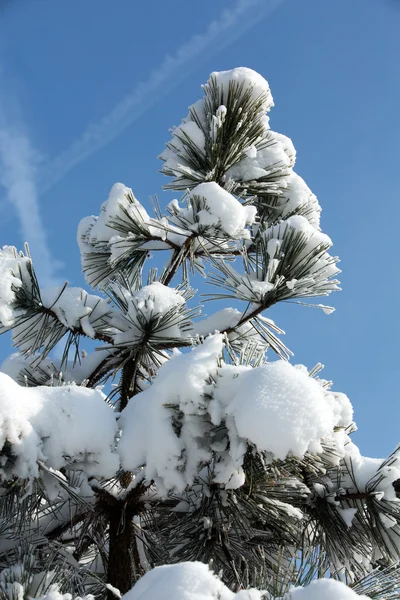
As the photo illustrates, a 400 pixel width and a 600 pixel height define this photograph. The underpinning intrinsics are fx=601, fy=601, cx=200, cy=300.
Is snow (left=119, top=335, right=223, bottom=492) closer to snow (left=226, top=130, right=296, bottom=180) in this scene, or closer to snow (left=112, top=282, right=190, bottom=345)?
snow (left=112, top=282, right=190, bottom=345)

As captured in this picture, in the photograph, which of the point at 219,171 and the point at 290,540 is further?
the point at 219,171

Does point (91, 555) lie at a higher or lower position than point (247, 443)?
lower

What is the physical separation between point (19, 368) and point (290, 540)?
83.2 inches

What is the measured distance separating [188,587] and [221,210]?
244 centimetres

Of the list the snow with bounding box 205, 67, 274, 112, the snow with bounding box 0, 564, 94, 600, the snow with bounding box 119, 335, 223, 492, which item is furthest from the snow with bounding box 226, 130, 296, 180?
the snow with bounding box 0, 564, 94, 600

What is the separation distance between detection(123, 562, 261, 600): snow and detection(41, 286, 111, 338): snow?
88.8 inches

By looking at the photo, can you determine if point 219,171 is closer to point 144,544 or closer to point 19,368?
point 19,368

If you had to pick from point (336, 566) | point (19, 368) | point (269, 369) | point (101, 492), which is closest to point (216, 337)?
point (269, 369)

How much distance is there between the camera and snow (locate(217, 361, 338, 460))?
1.89 meters

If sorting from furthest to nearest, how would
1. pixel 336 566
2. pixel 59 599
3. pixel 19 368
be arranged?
pixel 19 368, pixel 336 566, pixel 59 599

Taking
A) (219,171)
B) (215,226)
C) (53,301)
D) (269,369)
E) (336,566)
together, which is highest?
(219,171)

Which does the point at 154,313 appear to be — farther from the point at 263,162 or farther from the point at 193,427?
the point at 263,162

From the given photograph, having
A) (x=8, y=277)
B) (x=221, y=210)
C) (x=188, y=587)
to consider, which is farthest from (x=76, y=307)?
(x=188, y=587)

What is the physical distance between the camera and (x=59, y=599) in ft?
5.36
